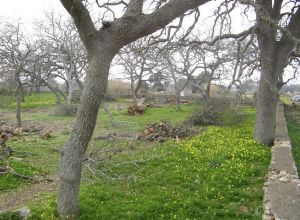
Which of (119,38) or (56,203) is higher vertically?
(119,38)

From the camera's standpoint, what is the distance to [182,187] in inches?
325

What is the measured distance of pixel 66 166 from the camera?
21.1ft

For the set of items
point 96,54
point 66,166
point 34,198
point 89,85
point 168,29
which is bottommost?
point 34,198

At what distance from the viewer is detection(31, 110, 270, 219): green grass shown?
22.2 ft

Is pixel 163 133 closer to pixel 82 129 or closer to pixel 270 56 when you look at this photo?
pixel 270 56

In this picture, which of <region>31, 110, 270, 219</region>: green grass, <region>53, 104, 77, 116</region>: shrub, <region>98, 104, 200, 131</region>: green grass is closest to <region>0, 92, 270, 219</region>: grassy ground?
<region>31, 110, 270, 219</region>: green grass

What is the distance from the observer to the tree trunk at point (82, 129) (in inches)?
251

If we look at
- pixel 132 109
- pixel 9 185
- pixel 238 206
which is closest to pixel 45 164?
pixel 9 185

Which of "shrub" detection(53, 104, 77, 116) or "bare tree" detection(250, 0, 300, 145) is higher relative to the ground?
"bare tree" detection(250, 0, 300, 145)

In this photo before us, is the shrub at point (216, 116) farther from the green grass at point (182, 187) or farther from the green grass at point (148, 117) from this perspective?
the green grass at point (182, 187)

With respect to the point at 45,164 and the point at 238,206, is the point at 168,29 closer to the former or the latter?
the point at 45,164

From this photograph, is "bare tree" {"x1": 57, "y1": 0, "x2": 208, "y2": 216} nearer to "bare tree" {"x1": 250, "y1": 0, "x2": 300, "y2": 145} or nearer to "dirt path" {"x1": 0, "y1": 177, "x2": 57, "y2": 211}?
"dirt path" {"x1": 0, "y1": 177, "x2": 57, "y2": 211}

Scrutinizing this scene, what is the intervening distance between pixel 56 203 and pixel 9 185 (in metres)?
2.42

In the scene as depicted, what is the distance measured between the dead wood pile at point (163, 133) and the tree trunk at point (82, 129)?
339 inches
